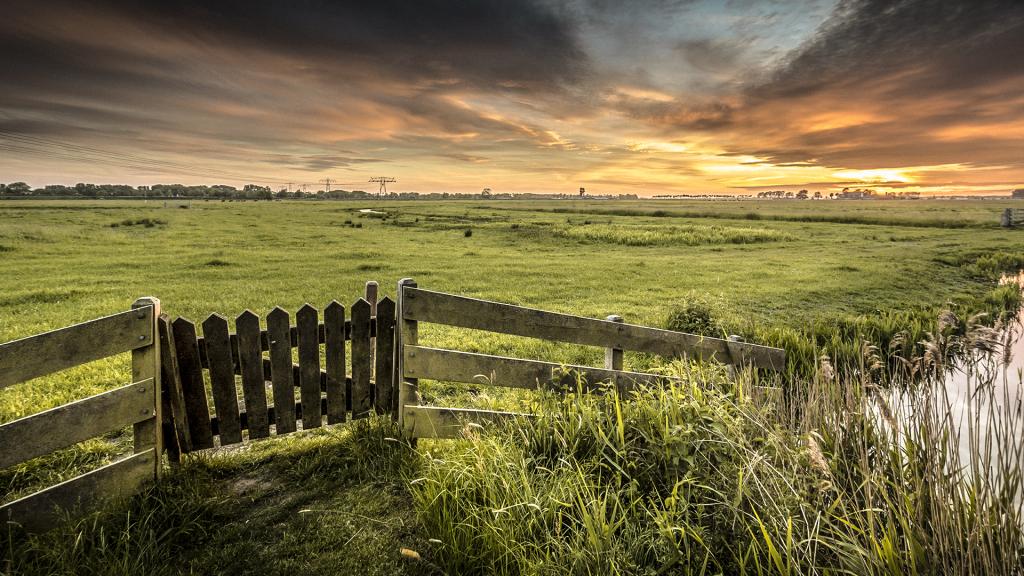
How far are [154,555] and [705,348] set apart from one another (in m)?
5.78

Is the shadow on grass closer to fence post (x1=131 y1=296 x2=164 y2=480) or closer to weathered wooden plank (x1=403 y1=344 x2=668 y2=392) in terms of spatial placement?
fence post (x1=131 y1=296 x2=164 y2=480)

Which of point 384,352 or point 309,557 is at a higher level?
point 384,352

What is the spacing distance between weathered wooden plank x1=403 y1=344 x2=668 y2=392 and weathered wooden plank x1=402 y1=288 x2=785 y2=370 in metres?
0.31

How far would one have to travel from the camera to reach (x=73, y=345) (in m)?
3.62

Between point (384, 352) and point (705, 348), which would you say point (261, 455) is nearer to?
point (384, 352)

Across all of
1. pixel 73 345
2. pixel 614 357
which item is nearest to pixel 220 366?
pixel 73 345

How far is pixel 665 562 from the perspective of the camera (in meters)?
2.87

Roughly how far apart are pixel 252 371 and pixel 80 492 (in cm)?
151

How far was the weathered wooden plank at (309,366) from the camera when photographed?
4.73 metres

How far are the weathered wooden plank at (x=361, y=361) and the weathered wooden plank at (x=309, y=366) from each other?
377 millimetres

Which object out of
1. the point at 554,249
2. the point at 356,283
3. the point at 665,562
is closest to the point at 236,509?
the point at 665,562

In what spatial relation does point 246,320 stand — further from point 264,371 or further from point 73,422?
point 73,422

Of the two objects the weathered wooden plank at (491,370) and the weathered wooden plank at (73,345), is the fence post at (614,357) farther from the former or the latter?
the weathered wooden plank at (73,345)

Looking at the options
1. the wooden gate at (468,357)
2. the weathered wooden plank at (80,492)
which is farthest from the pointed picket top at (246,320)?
the wooden gate at (468,357)
